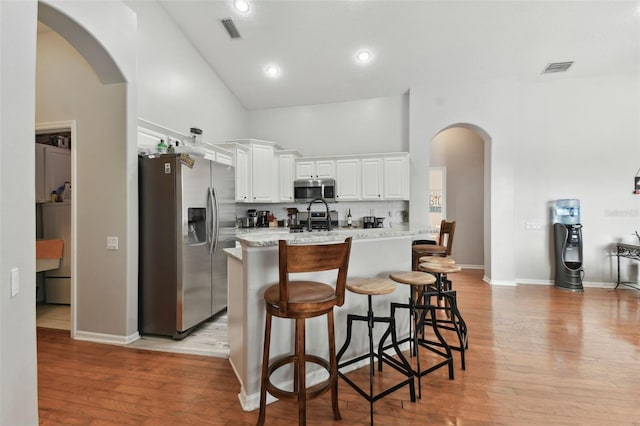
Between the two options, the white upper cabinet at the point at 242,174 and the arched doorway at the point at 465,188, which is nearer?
the white upper cabinet at the point at 242,174

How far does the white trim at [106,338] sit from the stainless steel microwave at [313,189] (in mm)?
3419

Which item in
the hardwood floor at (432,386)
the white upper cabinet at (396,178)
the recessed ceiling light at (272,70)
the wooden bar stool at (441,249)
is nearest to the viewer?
the hardwood floor at (432,386)

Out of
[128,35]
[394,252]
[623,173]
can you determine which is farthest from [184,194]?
[623,173]

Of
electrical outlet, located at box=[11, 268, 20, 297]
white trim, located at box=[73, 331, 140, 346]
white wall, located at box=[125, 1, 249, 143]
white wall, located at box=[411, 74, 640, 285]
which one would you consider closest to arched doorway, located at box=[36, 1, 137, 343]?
white trim, located at box=[73, 331, 140, 346]

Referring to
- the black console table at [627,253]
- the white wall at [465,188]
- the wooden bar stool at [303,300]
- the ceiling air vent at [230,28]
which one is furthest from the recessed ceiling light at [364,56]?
the black console table at [627,253]

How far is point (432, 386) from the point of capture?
200 centimetres

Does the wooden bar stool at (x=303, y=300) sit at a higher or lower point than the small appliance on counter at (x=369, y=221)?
lower

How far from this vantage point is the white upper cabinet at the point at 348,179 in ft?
17.3

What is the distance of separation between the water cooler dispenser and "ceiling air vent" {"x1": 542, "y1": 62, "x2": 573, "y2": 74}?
2161mm

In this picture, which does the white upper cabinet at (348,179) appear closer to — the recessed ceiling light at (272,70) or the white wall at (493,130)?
the white wall at (493,130)

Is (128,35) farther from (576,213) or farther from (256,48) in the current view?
(576,213)

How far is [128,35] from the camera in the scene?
9.34ft

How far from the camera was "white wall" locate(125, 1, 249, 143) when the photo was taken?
3473 millimetres

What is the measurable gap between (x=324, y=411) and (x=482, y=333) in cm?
202
